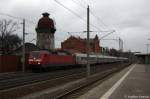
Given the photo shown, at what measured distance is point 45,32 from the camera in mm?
87875

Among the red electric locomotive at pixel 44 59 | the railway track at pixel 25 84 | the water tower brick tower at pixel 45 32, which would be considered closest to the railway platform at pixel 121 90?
the railway track at pixel 25 84

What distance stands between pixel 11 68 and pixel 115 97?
3708 cm

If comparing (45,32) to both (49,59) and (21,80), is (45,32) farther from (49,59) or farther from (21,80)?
(21,80)

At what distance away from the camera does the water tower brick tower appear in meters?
87.4

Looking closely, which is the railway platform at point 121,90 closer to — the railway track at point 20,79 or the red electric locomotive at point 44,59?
the railway track at point 20,79

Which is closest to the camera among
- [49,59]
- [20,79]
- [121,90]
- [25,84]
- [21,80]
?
[121,90]

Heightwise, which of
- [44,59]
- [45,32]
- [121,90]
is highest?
[45,32]

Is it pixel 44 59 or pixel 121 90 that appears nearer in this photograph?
pixel 121 90

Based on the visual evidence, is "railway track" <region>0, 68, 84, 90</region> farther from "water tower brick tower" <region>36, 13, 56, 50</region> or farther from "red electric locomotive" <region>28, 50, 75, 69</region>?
"water tower brick tower" <region>36, 13, 56, 50</region>

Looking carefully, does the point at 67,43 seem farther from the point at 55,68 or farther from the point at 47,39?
the point at 55,68

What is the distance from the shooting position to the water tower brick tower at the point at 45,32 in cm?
8738

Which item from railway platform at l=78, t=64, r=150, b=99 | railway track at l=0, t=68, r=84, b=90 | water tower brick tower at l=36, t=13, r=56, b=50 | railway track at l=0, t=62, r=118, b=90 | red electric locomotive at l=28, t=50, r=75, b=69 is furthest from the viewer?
water tower brick tower at l=36, t=13, r=56, b=50

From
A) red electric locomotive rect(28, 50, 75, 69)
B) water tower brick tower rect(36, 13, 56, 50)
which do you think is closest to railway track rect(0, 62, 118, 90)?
red electric locomotive rect(28, 50, 75, 69)

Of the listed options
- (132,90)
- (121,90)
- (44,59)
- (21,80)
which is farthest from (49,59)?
(132,90)
